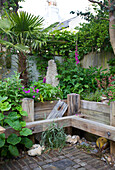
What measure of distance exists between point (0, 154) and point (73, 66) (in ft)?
8.49

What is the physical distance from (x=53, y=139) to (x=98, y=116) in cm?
91

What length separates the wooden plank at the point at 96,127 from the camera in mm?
2227

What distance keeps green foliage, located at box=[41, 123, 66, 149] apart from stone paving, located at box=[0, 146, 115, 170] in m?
0.15

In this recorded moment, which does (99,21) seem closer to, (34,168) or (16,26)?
(16,26)

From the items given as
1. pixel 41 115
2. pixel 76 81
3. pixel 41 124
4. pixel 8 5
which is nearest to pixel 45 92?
pixel 41 115

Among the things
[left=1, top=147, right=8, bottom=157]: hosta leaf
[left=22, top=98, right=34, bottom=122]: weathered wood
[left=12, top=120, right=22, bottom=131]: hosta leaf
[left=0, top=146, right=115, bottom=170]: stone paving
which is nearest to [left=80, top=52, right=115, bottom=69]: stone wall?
[left=22, top=98, right=34, bottom=122]: weathered wood

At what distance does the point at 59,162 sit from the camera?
2.24m

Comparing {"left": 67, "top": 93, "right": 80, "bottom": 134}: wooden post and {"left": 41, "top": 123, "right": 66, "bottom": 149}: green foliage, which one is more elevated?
{"left": 67, "top": 93, "right": 80, "bottom": 134}: wooden post

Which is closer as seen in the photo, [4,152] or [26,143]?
[4,152]

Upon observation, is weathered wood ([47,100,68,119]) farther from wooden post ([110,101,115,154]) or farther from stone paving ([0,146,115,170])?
wooden post ([110,101,115,154])

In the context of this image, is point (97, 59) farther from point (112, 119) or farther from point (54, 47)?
point (112, 119)

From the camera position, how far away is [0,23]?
13.0 ft

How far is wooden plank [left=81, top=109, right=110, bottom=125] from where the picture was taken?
263cm

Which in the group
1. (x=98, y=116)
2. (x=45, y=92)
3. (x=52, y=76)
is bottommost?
(x=98, y=116)
